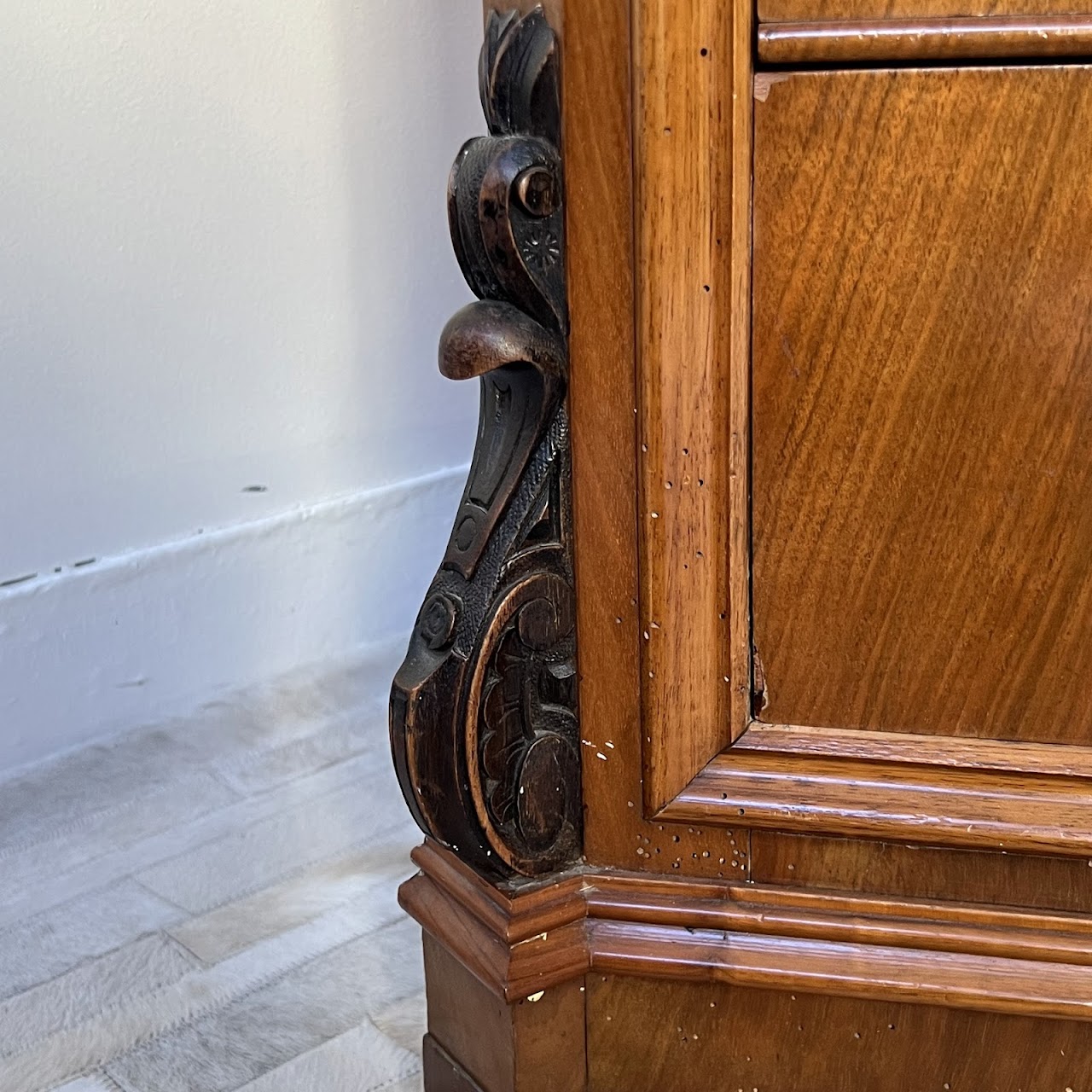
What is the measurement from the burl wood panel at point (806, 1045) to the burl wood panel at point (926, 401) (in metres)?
0.18

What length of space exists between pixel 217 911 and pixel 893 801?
67 cm

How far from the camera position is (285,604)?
166 cm

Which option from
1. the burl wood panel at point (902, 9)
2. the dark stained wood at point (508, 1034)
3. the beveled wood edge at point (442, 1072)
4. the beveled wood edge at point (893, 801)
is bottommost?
the beveled wood edge at point (442, 1072)

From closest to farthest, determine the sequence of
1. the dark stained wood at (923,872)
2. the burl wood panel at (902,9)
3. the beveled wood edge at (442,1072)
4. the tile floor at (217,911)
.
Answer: the burl wood panel at (902,9) < the dark stained wood at (923,872) < the beveled wood edge at (442,1072) < the tile floor at (217,911)

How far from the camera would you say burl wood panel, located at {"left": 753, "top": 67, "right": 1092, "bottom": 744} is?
2.06 feet

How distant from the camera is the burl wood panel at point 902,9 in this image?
1.97ft

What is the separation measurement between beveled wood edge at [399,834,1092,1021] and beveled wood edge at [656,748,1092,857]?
48 mm

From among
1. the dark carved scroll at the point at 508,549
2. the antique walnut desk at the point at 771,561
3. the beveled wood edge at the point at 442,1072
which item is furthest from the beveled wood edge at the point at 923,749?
the beveled wood edge at the point at 442,1072

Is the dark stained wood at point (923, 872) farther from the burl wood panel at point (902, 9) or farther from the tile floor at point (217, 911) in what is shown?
the burl wood panel at point (902, 9)

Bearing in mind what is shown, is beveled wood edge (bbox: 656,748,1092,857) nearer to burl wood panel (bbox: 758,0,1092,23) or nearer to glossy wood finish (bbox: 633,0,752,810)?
glossy wood finish (bbox: 633,0,752,810)

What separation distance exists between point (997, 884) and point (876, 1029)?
12cm

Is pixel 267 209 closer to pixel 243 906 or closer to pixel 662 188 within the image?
pixel 243 906

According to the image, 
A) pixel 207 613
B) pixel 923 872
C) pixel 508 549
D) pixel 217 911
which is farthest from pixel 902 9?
pixel 207 613

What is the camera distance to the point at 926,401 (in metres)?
0.67
